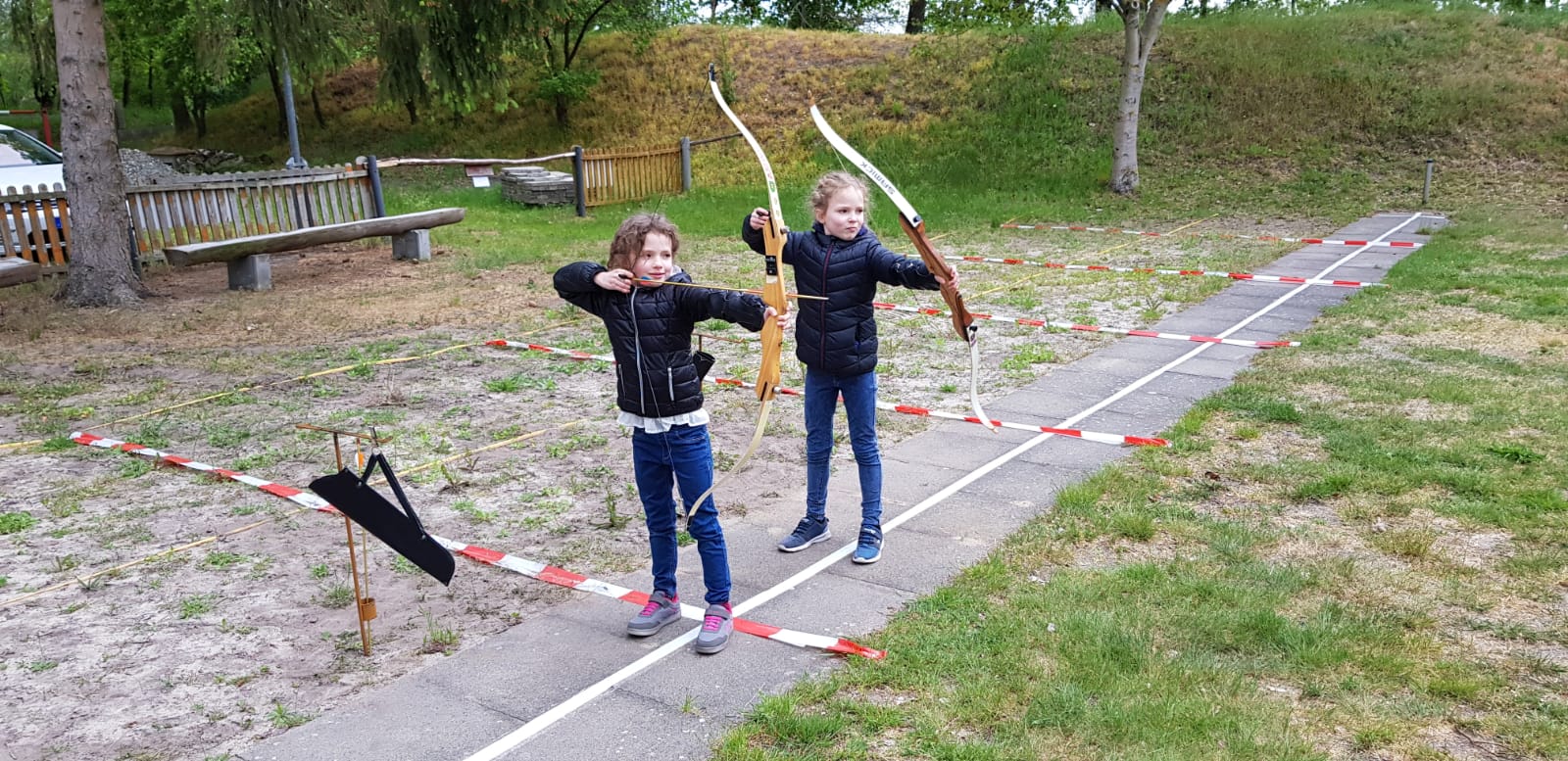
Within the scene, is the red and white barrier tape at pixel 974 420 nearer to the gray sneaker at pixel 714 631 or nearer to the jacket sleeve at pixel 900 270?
the jacket sleeve at pixel 900 270

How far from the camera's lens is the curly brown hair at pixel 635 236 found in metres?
4.02

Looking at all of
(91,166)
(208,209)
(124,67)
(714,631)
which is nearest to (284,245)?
(208,209)

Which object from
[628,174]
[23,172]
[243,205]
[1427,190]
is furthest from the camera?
[628,174]

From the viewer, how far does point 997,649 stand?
12.7 feet

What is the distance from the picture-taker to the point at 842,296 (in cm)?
461

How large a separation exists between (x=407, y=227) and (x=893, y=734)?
11.6 m

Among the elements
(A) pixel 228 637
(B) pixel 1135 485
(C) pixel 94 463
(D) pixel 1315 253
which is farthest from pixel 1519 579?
(D) pixel 1315 253

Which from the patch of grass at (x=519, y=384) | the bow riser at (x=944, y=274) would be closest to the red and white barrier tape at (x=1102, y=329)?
the patch of grass at (x=519, y=384)

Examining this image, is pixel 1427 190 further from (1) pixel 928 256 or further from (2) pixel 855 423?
(2) pixel 855 423

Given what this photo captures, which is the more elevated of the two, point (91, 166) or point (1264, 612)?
point (91, 166)

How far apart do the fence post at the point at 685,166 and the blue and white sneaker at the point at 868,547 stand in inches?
677

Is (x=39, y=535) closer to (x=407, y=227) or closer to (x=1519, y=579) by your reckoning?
(x=1519, y=579)

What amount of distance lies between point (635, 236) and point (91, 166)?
30.7ft

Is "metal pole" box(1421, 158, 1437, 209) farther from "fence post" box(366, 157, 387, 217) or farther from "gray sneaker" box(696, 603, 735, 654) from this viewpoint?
"gray sneaker" box(696, 603, 735, 654)
